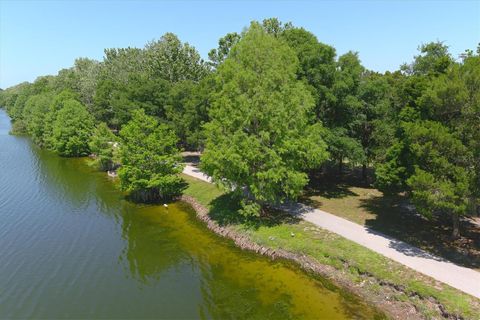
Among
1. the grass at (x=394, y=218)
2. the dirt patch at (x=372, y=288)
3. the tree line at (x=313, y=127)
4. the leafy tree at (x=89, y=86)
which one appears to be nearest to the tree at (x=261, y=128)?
the tree line at (x=313, y=127)

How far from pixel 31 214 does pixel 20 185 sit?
483 inches

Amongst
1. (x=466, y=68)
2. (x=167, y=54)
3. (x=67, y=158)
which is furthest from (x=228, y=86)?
(x=67, y=158)

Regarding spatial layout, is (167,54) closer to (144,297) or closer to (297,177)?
(297,177)

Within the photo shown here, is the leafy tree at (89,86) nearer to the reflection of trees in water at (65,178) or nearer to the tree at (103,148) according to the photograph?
the reflection of trees in water at (65,178)

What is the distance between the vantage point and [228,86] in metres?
25.7

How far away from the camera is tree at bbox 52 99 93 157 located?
183 feet

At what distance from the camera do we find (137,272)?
2145 cm

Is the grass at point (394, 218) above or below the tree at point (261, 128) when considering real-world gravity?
below

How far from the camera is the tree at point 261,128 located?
2453 centimetres

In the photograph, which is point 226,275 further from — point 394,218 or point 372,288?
point 394,218

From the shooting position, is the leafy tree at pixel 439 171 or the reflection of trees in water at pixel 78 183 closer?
the leafy tree at pixel 439 171

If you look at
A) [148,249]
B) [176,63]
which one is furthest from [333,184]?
[176,63]

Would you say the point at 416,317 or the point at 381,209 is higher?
the point at 381,209

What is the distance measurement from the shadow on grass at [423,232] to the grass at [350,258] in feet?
9.06
